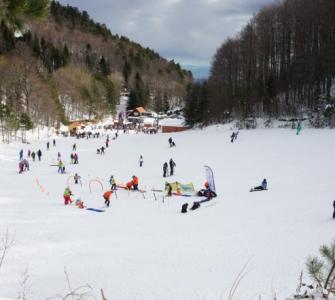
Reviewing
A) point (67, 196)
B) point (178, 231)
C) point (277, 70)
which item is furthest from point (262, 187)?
point (277, 70)

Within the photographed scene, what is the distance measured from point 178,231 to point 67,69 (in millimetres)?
86544

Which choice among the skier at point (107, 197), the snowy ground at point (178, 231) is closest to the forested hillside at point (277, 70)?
the snowy ground at point (178, 231)

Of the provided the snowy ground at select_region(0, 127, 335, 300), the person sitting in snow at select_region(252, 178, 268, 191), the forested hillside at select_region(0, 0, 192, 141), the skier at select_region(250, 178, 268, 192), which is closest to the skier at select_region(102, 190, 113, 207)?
the snowy ground at select_region(0, 127, 335, 300)

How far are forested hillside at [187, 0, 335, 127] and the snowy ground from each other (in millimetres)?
16407

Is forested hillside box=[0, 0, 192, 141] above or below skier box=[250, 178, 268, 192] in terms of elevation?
above

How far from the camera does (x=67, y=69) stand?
310 feet

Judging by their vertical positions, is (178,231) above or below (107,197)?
below

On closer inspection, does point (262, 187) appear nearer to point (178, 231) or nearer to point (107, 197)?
point (107, 197)

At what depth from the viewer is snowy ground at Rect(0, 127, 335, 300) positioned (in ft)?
28.7

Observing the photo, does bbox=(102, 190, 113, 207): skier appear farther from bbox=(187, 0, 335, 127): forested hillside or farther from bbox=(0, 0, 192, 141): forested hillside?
bbox=(187, 0, 335, 127): forested hillside

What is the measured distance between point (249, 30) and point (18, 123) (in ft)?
105

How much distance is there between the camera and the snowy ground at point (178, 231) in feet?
28.7

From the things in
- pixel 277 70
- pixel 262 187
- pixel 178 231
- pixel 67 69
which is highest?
pixel 67 69

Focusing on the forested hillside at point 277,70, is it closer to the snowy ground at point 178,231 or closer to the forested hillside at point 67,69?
the snowy ground at point 178,231
